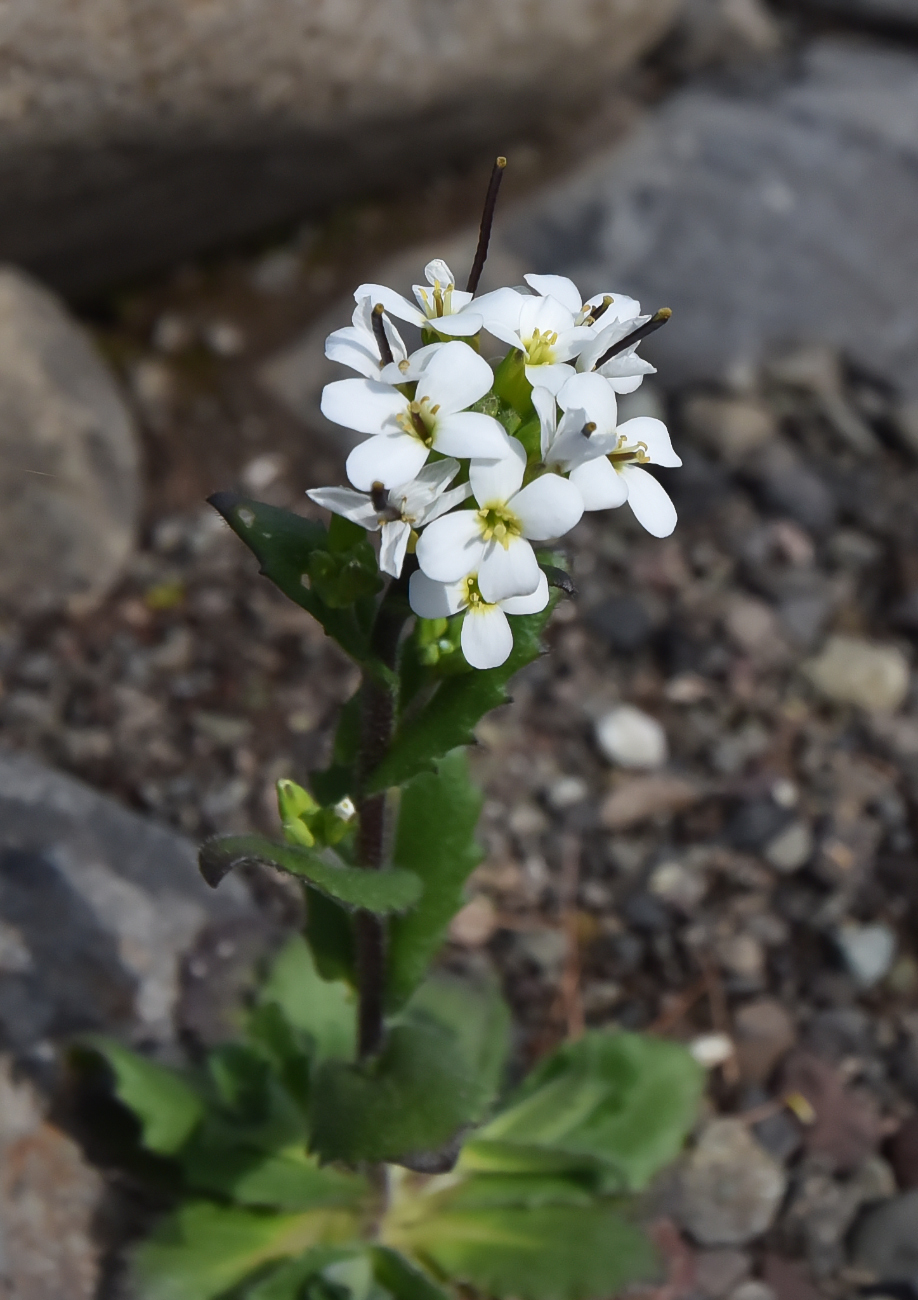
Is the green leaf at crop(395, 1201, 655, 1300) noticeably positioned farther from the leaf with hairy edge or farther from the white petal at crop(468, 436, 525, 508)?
the white petal at crop(468, 436, 525, 508)

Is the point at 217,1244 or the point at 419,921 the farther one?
the point at 217,1244

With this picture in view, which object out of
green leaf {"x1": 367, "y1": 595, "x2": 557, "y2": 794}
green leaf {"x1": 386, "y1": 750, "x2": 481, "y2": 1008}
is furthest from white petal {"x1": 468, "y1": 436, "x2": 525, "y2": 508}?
green leaf {"x1": 386, "y1": 750, "x2": 481, "y2": 1008}

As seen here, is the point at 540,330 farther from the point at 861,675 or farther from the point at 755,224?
the point at 755,224

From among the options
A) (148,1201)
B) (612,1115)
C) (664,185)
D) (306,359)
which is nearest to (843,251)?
(664,185)

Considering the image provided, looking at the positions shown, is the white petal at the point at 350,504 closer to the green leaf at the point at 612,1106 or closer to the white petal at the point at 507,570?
the white petal at the point at 507,570

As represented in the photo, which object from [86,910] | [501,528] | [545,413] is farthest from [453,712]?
[86,910]

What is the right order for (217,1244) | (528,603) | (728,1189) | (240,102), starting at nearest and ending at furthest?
(528,603) → (217,1244) → (728,1189) → (240,102)

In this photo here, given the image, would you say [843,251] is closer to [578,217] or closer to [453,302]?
[578,217]
